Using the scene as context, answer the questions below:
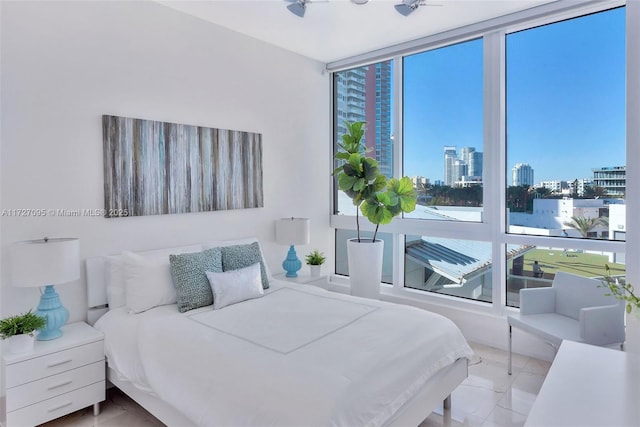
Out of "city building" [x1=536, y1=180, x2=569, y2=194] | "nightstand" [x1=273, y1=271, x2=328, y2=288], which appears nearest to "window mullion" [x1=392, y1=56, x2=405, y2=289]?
"nightstand" [x1=273, y1=271, x2=328, y2=288]

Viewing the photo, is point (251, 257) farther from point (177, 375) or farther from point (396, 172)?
point (396, 172)

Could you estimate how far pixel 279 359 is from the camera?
190 cm

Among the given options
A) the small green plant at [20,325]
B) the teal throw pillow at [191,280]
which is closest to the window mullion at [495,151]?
the teal throw pillow at [191,280]

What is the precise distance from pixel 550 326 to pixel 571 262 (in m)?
0.82

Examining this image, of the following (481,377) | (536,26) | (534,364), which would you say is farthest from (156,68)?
(534,364)

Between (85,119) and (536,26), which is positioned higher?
(536,26)

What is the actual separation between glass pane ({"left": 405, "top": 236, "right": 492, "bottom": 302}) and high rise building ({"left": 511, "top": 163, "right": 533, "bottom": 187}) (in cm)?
64

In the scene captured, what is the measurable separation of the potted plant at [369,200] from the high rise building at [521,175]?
925 millimetres

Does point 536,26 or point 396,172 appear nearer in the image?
point 536,26

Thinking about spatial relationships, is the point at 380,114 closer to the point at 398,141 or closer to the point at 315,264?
the point at 398,141

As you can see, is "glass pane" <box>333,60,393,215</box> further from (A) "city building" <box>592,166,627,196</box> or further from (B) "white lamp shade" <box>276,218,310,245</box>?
(A) "city building" <box>592,166,627,196</box>

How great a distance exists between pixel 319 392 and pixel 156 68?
285 cm

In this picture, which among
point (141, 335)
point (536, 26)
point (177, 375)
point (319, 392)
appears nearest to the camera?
point (319, 392)

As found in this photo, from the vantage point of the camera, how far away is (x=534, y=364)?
322 centimetres
